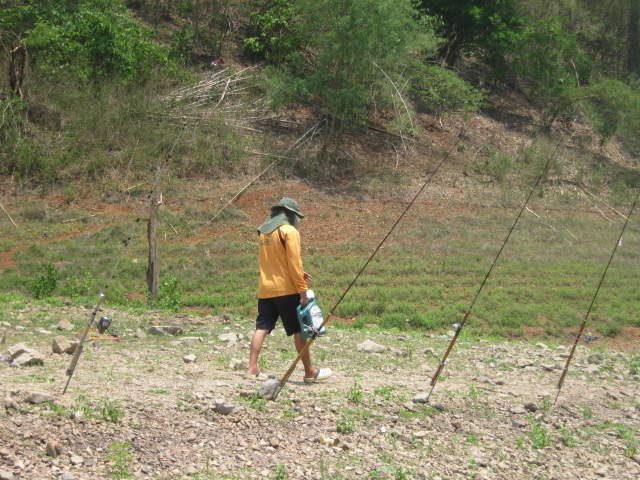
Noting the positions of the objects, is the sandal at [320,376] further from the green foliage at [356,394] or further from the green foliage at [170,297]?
the green foliage at [170,297]

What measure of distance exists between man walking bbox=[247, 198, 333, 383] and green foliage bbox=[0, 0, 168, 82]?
51.3 ft

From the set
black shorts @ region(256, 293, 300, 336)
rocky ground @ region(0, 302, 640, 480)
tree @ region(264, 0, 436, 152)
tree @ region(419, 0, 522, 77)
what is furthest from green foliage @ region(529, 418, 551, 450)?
tree @ region(419, 0, 522, 77)

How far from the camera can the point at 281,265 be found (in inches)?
251

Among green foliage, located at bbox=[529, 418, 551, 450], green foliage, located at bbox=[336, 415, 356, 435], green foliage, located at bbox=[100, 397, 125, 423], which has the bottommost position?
green foliage, located at bbox=[100, 397, 125, 423]

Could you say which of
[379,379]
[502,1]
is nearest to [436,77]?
[502,1]

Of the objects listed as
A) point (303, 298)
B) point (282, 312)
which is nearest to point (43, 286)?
point (282, 312)

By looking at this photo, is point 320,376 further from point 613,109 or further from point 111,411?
point 613,109

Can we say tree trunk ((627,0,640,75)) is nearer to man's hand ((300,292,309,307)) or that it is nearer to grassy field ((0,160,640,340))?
grassy field ((0,160,640,340))

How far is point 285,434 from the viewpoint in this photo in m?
5.25

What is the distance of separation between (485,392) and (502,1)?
25.1 m

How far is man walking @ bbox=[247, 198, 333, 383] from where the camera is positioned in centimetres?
630

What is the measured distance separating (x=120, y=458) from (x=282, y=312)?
2312 mm

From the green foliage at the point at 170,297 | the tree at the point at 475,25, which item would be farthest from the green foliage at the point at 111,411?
the tree at the point at 475,25

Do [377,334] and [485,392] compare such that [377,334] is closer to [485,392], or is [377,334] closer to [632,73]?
[485,392]
